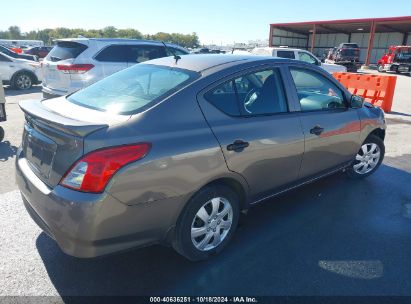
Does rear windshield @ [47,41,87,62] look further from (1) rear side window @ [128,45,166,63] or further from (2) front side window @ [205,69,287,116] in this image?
(2) front side window @ [205,69,287,116]

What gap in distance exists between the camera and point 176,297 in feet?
8.51

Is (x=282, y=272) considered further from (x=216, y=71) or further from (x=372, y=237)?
(x=216, y=71)

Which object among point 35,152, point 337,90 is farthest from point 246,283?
point 337,90

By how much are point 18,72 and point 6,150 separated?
28.2 feet

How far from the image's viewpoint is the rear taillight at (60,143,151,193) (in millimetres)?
2254

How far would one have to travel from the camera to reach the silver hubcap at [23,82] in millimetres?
13026

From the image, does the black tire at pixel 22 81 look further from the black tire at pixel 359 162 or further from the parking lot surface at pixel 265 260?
the black tire at pixel 359 162

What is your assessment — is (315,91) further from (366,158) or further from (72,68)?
(72,68)

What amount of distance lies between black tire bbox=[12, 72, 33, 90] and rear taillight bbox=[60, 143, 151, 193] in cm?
1254

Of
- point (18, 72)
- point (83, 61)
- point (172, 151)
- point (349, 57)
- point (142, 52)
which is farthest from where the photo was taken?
point (349, 57)

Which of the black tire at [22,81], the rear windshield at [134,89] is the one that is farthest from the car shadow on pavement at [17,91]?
the rear windshield at [134,89]

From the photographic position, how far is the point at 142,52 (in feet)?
27.6

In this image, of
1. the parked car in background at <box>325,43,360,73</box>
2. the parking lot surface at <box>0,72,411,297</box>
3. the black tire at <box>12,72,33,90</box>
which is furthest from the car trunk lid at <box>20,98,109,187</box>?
the parked car in background at <box>325,43,360,73</box>

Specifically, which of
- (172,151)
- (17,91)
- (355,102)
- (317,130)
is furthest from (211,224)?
(17,91)
